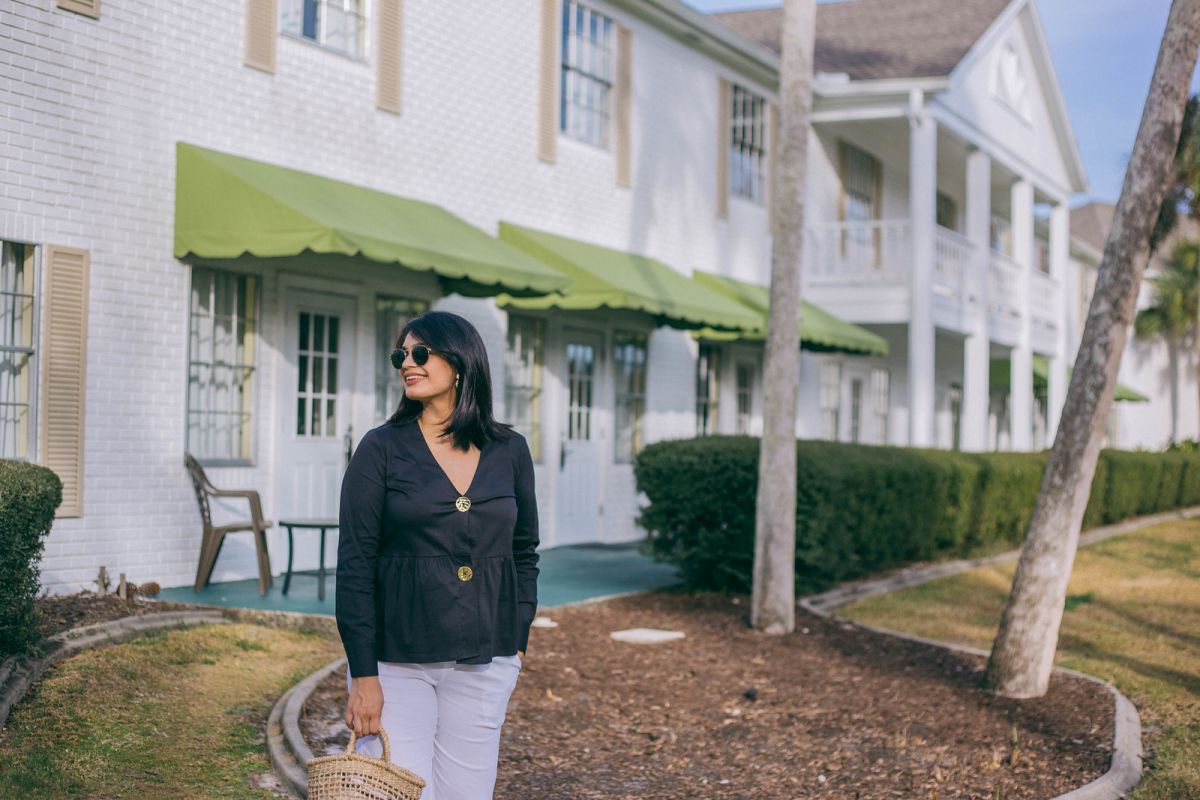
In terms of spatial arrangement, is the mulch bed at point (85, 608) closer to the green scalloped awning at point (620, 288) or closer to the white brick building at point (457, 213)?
the white brick building at point (457, 213)

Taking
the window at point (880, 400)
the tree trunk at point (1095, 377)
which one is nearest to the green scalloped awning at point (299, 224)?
the tree trunk at point (1095, 377)

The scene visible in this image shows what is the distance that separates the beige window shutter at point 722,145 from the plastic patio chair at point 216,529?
9.35 metres

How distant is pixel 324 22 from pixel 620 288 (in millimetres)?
3671

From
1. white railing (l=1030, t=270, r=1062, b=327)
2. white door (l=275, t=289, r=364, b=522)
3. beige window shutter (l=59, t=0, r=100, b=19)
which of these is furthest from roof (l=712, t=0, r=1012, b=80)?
beige window shutter (l=59, t=0, r=100, b=19)

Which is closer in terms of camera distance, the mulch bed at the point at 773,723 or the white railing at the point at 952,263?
the mulch bed at the point at 773,723

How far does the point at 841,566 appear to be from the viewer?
11203 millimetres

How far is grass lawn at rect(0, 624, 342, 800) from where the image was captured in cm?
534

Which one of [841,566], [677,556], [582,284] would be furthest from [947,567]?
[582,284]

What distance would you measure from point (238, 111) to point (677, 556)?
5.12 meters

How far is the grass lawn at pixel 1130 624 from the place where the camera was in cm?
659

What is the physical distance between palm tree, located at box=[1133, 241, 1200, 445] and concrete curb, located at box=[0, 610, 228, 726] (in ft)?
105

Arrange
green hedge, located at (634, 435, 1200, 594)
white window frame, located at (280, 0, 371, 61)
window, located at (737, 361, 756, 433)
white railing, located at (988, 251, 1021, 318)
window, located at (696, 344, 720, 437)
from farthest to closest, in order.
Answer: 1. white railing, located at (988, 251, 1021, 318)
2. window, located at (737, 361, 756, 433)
3. window, located at (696, 344, 720, 437)
4. white window frame, located at (280, 0, 371, 61)
5. green hedge, located at (634, 435, 1200, 594)

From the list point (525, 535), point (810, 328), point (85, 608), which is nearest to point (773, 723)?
point (525, 535)

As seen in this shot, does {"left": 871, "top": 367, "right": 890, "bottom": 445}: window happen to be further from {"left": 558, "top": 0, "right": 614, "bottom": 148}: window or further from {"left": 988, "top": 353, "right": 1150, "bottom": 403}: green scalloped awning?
{"left": 558, "top": 0, "right": 614, "bottom": 148}: window
